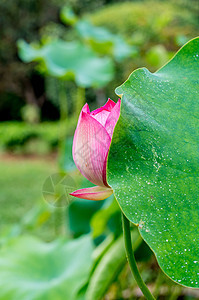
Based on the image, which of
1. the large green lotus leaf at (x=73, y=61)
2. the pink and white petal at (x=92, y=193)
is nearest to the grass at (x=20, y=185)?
the large green lotus leaf at (x=73, y=61)

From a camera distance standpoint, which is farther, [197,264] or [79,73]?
[79,73]

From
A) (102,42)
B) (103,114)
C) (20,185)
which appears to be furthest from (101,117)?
(20,185)

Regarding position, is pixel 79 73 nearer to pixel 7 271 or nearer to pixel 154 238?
pixel 7 271

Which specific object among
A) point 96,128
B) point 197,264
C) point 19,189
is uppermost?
point 96,128

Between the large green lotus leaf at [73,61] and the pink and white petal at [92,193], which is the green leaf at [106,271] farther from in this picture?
the large green lotus leaf at [73,61]

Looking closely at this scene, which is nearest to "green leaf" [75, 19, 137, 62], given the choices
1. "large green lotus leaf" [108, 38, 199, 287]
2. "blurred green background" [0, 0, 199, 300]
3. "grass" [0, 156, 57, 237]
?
"blurred green background" [0, 0, 199, 300]

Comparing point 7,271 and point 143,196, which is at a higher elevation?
point 143,196

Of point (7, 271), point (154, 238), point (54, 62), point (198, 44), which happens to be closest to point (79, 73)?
point (54, 62)
